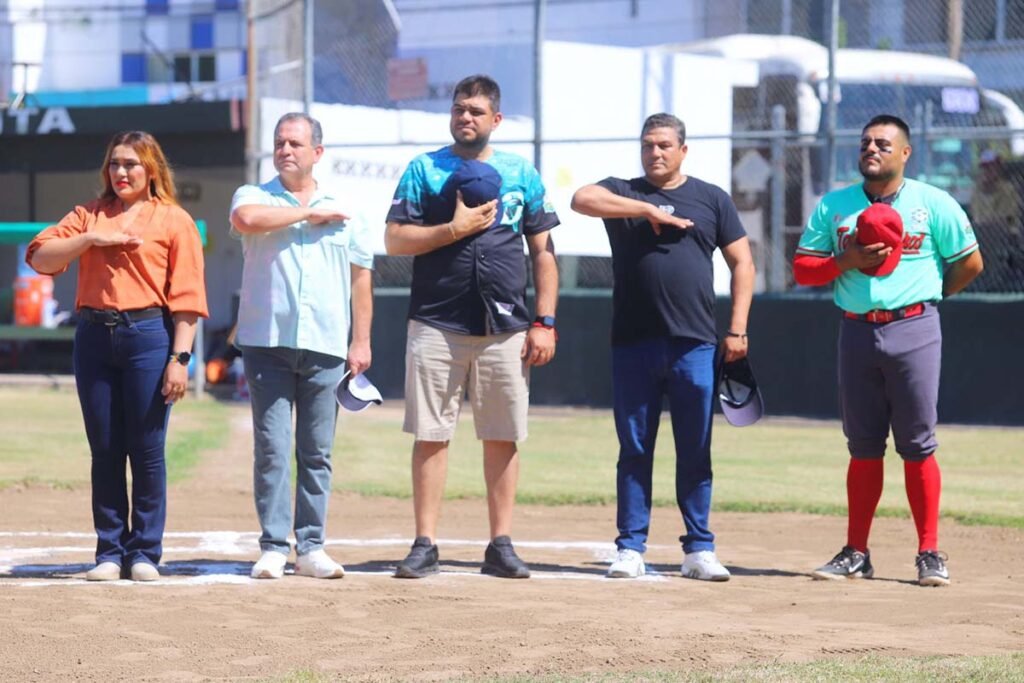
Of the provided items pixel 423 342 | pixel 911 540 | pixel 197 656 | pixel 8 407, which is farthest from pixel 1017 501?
pixel 8 407

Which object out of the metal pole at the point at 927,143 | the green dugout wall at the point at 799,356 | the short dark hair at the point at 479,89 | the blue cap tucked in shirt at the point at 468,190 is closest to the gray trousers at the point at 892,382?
the blue cap tucked in shirt at the point at 468,190

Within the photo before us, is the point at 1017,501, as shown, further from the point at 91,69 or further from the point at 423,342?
the point at 91,69

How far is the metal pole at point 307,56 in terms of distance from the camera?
54.9ft

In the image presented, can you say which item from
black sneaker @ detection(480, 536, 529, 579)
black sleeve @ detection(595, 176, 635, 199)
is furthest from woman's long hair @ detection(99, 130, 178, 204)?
black sneaker @ detection(480, 536, 529, 579)

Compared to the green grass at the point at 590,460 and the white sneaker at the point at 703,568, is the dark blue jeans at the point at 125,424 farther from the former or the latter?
the green grass at the point at 590,460

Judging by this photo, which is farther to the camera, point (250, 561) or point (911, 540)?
point (911, 540)

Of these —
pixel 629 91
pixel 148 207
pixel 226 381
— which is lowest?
pixel 226 381

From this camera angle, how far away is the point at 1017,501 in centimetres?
954

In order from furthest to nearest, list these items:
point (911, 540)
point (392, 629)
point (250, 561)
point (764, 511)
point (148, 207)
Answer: point (764, 511)
point (911, 540)
point (250, 561)
point (148, 207)
point (392, 629)

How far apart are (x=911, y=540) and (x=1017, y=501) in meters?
1.67

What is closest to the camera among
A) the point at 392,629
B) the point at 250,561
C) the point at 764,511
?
the point at 392,629

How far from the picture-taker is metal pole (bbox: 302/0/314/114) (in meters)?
16.7

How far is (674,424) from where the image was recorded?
22.2ft

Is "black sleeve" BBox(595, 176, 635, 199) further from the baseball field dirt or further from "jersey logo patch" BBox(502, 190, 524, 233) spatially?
the baseball field dirt
